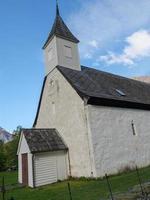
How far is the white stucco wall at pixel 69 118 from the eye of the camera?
14531 mm

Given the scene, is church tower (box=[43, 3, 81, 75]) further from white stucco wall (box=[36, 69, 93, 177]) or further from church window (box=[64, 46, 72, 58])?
white stucco wall (box=[36, 69, 93, 177])

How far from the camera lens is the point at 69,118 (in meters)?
16.3

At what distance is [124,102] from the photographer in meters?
16.7

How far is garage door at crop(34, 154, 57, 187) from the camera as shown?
13938 mm

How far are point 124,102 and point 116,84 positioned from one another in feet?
12.8

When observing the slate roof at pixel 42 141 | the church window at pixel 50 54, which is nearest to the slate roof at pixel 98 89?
the church window at pixel 50 54

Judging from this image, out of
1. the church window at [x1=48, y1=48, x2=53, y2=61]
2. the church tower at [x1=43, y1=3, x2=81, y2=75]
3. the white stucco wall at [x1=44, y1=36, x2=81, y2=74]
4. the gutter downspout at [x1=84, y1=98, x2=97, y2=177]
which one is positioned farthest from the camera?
the church window at [x1=48, y1=48, x2=53, y2=61]

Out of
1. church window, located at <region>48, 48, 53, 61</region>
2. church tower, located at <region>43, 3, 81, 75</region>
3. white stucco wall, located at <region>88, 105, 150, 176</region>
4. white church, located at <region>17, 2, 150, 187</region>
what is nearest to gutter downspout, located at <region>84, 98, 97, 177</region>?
white church, located at <region>17, 2, 150, 187</region>

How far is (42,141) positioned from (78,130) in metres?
2.69

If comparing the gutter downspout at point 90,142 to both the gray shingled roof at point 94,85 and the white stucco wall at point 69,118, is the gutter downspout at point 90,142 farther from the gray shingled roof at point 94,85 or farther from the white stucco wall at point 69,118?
the gray shingled roof at point 94,85

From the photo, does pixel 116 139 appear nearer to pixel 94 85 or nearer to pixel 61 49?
pixel 94 85

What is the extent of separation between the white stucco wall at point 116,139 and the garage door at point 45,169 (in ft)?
10.4

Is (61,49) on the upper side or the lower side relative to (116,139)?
upper

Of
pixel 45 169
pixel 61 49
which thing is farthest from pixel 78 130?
pixel 61 49
